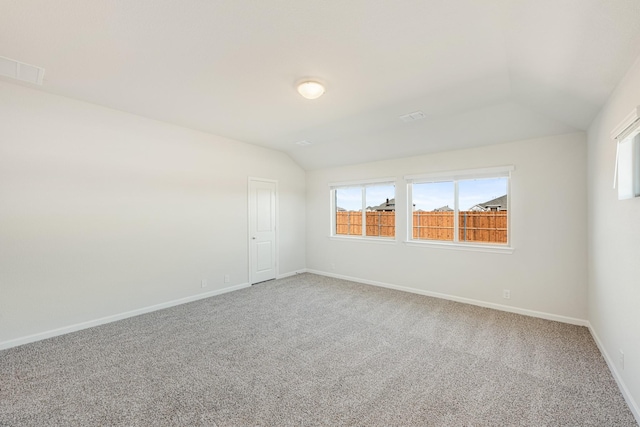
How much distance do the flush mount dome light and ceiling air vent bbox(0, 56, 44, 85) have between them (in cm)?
240

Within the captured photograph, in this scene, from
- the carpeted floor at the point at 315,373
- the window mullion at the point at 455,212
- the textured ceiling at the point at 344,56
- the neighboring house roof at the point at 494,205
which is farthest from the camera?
the window mullion at the point at 455,212

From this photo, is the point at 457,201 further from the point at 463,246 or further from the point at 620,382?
the point at 620,382

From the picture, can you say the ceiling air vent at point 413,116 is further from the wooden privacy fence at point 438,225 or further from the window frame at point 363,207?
A: the wooden privacy fence at point 438,225

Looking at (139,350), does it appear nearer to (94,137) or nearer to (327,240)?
(94,137)

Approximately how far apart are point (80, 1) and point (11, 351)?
10.8ft

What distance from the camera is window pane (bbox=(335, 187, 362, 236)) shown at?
224 inches

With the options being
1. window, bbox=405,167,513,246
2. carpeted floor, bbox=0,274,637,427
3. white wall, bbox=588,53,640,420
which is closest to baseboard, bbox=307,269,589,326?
carpeted floor, bbox=0,274,637,427

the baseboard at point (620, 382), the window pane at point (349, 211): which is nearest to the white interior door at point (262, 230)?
the window pane at point (349, 211)

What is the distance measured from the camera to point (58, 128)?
3102 millimetres

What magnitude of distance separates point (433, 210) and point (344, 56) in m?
3.21

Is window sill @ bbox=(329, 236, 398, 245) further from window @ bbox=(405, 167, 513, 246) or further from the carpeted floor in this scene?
the carpeted floor

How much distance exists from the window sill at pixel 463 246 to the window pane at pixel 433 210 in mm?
172

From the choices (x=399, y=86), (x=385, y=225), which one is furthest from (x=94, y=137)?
(x=385, y=225)

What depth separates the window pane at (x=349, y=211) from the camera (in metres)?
5.70
